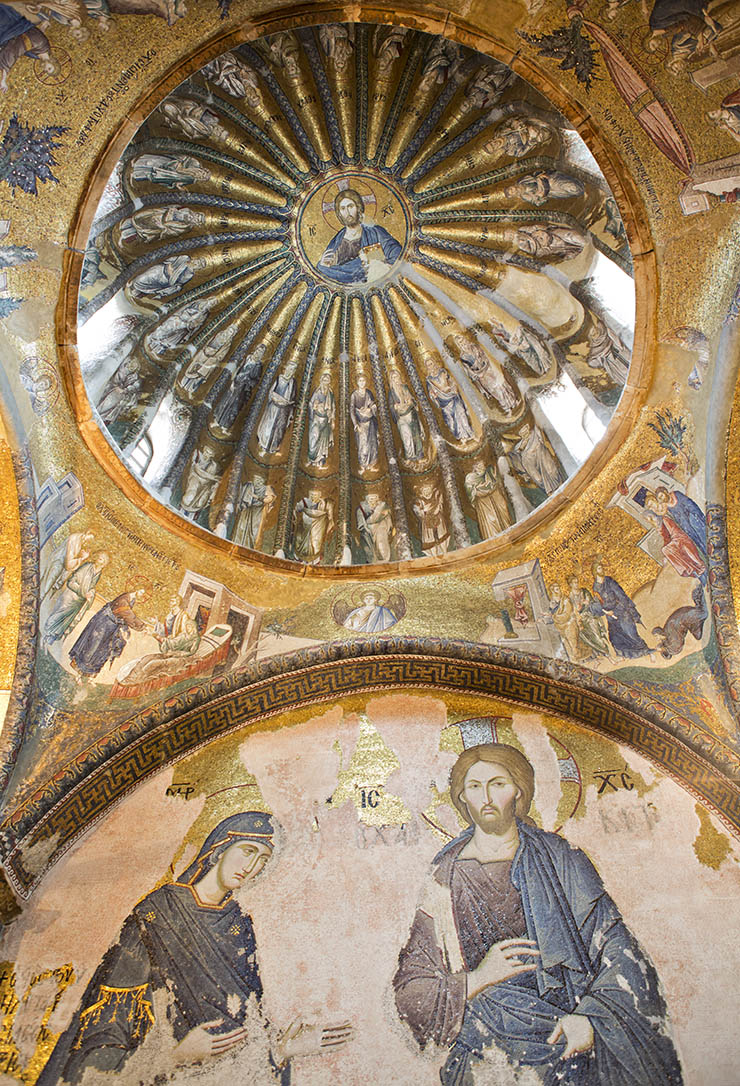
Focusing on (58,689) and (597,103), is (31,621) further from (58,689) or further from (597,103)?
(597,103)

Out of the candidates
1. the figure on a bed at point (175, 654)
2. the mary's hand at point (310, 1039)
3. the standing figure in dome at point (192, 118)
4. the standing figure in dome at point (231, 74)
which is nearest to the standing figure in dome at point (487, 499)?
the figure on a bed at point (175, 654)

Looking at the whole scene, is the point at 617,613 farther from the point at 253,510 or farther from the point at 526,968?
the point at 253,510

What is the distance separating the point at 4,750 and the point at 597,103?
9.07 meters

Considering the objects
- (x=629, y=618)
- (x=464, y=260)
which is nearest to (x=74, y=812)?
(x=629, y=618)

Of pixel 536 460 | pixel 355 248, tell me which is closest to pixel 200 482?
pixel 355 248

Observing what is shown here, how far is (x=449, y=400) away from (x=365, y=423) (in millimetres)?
1178

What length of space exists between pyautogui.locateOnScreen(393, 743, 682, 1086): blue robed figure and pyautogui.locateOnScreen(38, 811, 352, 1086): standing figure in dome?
111 cm

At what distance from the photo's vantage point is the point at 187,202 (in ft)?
39.3

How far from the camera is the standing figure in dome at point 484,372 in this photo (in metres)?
12.9

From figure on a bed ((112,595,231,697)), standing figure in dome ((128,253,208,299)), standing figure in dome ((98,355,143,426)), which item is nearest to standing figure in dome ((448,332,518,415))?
standing figure in dome ((128,253,208,299))

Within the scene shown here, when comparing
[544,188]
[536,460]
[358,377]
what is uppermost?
[544,188]

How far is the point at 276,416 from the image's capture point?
517 inches

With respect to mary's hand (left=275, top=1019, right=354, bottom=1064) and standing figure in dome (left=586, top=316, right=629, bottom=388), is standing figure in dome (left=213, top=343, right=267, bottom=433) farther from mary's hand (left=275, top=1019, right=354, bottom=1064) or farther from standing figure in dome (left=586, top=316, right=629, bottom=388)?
mary's hand (left=275, top=1019, right=354, bottom=1064)

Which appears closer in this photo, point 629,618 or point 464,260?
point 629,618
